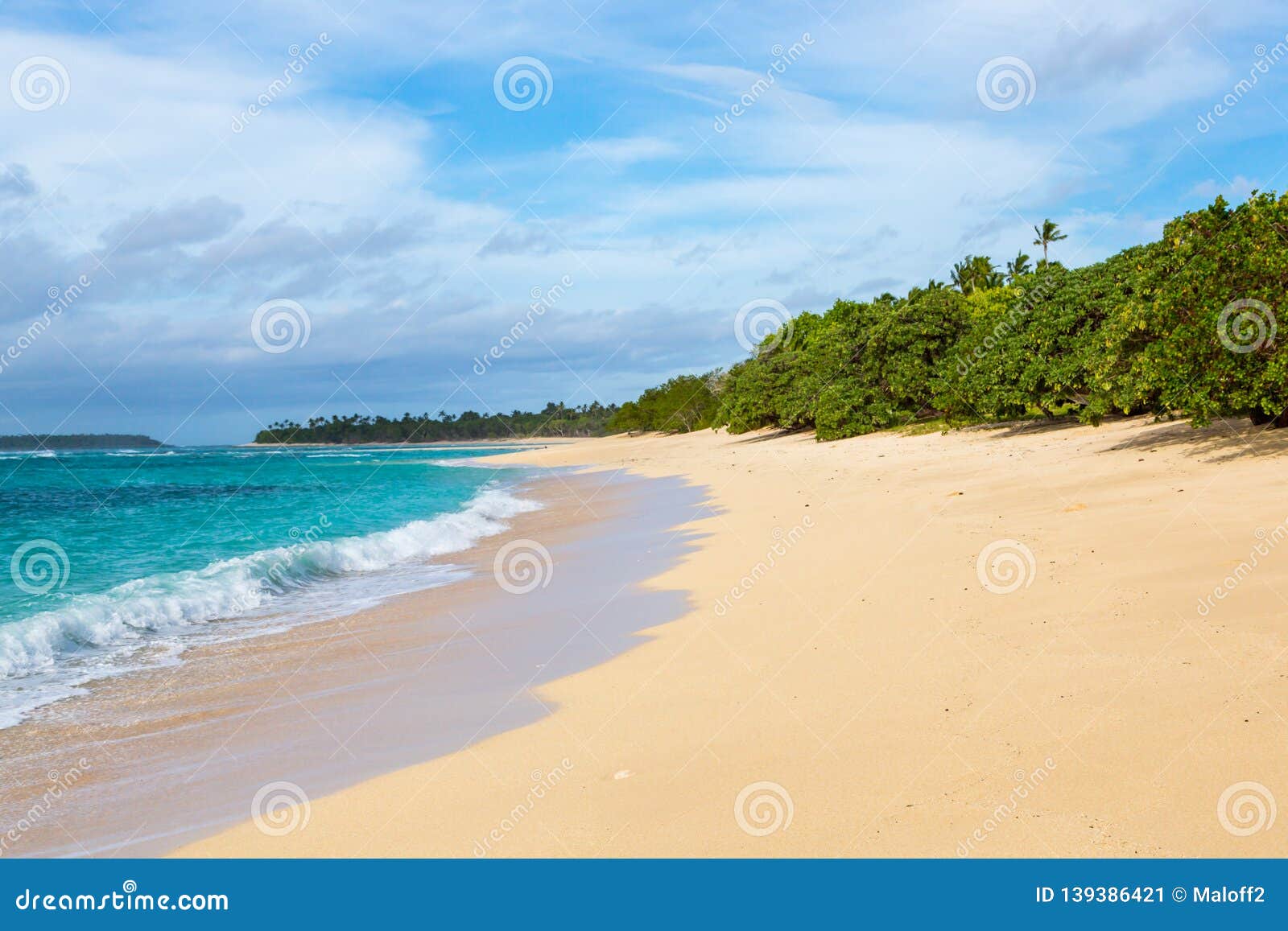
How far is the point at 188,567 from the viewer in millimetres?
17094

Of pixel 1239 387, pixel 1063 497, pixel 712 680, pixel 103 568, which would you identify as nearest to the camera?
pixel 712 680

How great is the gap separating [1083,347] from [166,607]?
21.9 m

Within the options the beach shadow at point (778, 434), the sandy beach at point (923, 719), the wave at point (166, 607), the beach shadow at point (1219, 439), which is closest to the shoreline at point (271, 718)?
the sandy beach at point (923, 719)

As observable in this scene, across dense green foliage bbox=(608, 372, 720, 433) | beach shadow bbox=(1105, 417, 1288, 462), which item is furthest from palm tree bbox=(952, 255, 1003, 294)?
beach shadow bbox=(1105, 417, 1288, 462)

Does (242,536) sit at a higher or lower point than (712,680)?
higher

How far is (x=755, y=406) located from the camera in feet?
177

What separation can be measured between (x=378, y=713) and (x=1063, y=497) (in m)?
10.4

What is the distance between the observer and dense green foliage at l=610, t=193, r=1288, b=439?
1401cm

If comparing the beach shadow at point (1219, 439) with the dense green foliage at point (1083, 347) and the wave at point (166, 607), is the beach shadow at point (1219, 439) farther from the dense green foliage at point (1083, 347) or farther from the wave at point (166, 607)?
the wave at point (166, 607)

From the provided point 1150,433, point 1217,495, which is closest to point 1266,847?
point 1217,495

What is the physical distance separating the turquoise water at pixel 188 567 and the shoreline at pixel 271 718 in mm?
947

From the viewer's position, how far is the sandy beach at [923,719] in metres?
4.14

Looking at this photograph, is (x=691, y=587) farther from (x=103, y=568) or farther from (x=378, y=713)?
(x=103, y=568)

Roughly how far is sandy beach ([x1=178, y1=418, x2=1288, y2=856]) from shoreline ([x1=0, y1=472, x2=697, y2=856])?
438 mm
